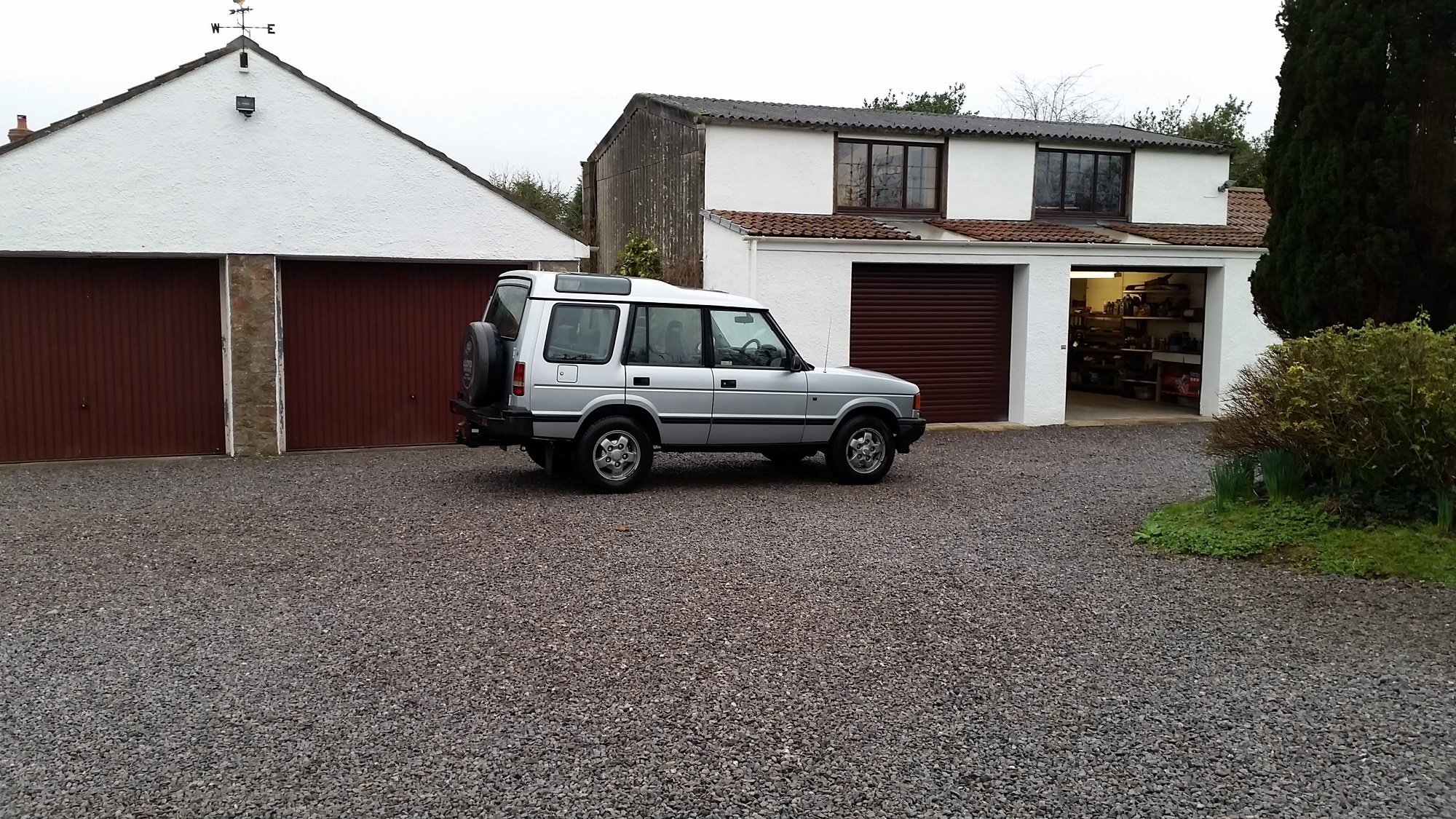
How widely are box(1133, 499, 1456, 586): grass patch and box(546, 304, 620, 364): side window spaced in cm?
482

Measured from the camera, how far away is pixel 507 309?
10.6 m

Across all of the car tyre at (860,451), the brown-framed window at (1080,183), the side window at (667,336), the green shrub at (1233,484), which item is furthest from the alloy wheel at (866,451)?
the brown-framed window at (1080,183)

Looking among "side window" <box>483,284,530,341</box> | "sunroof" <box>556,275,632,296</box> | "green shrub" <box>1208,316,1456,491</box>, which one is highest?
"sunroof" <box>556,275,632,296</box>

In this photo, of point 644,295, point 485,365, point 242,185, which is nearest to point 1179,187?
point 644,295

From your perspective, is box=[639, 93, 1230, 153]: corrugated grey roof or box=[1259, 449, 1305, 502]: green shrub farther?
box=[639, 93, 1230, 153]: corrugated grey roof

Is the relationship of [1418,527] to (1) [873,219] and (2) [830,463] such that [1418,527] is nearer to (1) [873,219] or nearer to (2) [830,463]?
(2) [830,463]

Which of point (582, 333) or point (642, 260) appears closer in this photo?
point (582, 333)

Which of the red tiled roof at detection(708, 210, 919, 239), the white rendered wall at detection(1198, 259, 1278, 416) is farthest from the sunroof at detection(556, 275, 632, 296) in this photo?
the white rendered wall at detection(1198, 259, 1278, 416)

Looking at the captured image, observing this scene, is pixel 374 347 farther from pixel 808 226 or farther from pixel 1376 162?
pixel 1376 162

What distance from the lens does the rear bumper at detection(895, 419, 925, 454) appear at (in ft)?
38.0

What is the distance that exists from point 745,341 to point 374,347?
5.23 meters

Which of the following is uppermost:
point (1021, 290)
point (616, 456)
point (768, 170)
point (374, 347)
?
point (768, 170)

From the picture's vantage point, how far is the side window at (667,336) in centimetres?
1058

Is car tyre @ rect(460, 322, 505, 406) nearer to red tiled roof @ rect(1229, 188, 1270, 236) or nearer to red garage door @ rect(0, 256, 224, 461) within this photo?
red garage door @ rect(0, 256, 224, 461)
